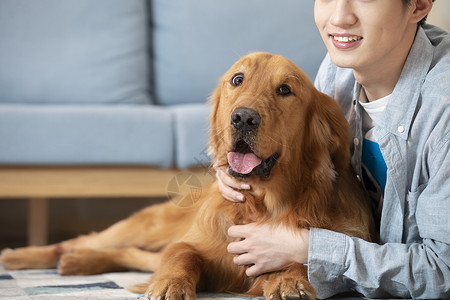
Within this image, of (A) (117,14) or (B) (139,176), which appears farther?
(A) (117,14)

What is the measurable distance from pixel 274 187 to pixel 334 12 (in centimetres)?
54

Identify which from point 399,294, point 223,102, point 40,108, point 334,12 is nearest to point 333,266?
point 399,294

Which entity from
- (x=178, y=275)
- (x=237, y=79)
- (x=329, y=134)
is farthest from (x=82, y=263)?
(x=329, y=134)

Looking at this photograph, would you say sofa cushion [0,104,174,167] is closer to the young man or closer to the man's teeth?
the young man

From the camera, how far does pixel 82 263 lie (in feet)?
6.96

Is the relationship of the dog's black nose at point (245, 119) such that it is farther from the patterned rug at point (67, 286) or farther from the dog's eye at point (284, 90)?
the patterned rug at point (67, 286)

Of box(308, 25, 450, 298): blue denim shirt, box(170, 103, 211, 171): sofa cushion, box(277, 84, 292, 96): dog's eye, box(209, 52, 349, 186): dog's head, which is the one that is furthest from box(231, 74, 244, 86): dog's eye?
box(170, 103, 211, 171): sofa cushion

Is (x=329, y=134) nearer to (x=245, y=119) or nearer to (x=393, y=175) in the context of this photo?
(x=393, y=175)

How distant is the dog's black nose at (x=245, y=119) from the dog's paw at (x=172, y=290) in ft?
1.46

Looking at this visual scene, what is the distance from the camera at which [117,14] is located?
3555 mm

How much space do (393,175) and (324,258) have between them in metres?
0.31

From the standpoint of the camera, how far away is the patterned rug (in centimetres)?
160

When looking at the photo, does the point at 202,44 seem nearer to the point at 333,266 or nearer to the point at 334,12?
the point at 334,12

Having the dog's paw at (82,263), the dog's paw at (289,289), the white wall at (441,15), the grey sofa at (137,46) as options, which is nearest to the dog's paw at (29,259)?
the dog's paw at (82,263)
